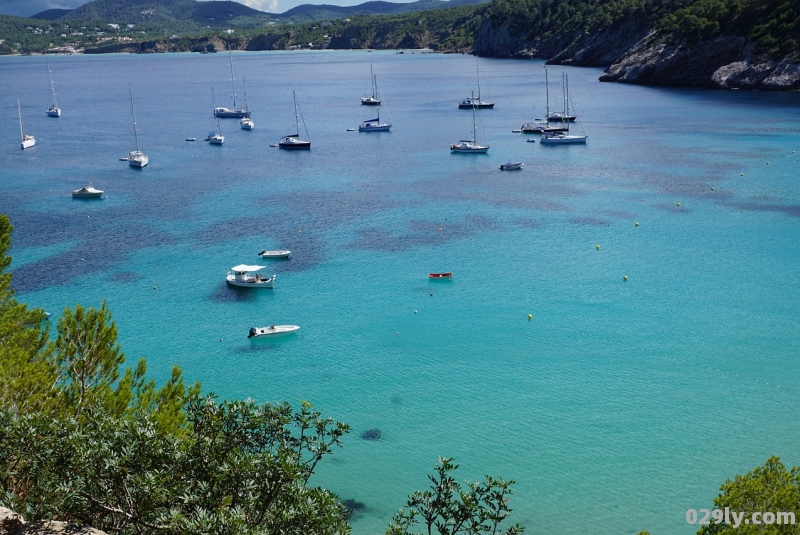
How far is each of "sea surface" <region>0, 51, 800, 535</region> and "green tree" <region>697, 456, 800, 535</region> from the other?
10164 mm

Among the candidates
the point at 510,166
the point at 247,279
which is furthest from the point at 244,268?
the point at 510,166

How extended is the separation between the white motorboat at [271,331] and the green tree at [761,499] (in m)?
26.4

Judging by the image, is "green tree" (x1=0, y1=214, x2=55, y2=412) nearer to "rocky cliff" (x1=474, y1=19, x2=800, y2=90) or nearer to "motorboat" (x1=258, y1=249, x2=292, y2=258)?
"motorboat" (x1=258, y1=249, x2=292, y2=258)

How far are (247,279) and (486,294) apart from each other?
13526 millimetres

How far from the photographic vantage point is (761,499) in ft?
45.1

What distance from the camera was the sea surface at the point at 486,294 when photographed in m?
27.8

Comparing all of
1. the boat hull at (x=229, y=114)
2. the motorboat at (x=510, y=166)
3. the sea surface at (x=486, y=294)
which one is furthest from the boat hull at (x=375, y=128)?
the motorboat at (x=510, y=166)

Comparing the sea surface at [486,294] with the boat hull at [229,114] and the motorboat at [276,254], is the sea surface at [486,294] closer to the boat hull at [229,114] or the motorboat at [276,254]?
the motorboat at [276,254]

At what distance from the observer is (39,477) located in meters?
14.9

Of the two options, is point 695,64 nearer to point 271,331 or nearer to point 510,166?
point 510,166

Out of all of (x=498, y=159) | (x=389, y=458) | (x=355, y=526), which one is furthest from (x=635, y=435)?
(x=498, y=159)

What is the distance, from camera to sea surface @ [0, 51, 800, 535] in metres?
27.8

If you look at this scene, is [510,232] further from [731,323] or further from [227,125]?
[227,125]

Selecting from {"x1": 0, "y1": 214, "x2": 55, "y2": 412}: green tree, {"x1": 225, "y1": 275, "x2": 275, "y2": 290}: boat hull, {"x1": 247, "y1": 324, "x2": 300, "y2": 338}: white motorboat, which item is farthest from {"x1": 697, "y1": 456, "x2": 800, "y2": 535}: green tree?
{"x1": 225, "y1": 275, "x2": 275, "y2": 290}: boat hull
